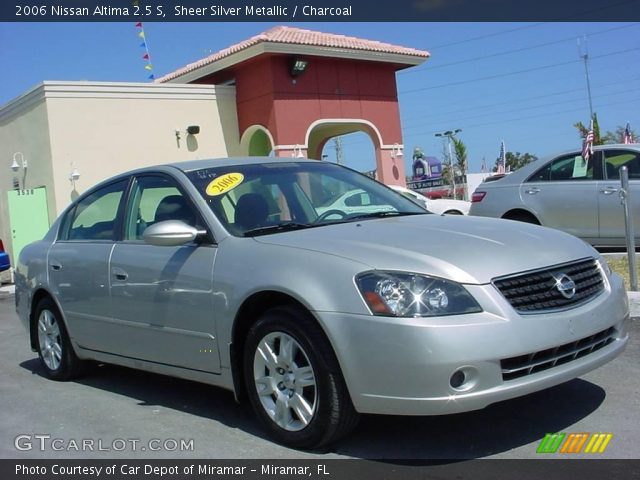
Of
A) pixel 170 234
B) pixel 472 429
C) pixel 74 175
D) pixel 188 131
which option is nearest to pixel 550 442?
pixel 472 429

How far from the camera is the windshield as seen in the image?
4469 millimetres

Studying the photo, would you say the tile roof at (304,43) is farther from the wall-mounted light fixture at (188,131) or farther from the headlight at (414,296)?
the headlight at (414,296)

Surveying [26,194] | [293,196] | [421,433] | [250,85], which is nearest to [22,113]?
[26,194]

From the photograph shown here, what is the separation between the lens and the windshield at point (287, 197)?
4469mm

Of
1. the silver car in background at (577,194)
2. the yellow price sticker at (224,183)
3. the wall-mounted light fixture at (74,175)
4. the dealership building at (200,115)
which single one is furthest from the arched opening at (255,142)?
the yellow price sticker at (224,183)

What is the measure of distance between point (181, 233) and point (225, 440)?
48.6 inches

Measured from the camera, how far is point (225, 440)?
13.5ft

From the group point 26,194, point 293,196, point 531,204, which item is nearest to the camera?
point 293,196

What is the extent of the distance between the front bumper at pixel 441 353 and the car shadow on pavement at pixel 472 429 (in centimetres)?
40

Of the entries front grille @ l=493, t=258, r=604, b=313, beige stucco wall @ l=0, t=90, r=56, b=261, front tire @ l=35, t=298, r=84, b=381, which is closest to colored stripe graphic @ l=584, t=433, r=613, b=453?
front grille @ l=493, t=258, r=604, b=313

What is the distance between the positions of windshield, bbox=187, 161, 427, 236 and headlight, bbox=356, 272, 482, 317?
1022 mm

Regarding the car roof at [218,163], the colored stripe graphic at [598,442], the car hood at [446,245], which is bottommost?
the colored stripe graphic at [598,442]

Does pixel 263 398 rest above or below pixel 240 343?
below
